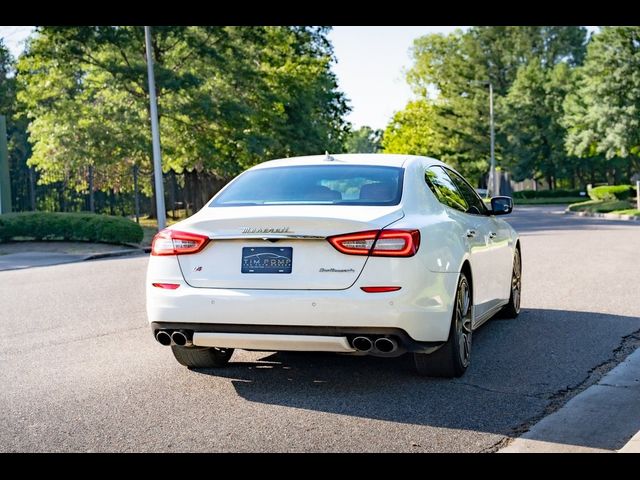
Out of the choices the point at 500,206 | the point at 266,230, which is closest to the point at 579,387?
the point at 266,230

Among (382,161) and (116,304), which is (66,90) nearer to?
(116,304)

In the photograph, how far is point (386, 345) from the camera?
6.11 meters

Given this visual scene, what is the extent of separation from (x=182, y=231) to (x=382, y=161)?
172cm

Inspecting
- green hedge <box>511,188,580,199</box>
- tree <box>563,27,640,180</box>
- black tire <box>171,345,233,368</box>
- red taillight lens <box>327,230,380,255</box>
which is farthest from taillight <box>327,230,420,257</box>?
green hedge <box>511,188,580,199</box>

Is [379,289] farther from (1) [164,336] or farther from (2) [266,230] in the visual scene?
(1) [164,336]

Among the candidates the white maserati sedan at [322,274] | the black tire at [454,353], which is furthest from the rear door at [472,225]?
the black tire at [454,353]

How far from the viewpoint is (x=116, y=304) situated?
11.6 meters

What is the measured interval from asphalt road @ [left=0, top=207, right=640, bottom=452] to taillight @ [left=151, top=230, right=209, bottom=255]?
969mm

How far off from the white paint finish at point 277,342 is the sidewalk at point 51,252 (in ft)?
46.3

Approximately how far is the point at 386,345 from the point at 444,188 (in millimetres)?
1921

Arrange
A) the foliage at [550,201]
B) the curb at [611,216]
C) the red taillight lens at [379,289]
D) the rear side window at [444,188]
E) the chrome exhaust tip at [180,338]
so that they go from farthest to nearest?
the foliage at [550,201] < the curb at [611,216] < the rear side window at [444,188] < the chrome exhaust tip at [180,338] < the red taillight lens at [379,289]

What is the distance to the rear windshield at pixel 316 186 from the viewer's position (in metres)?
6.72

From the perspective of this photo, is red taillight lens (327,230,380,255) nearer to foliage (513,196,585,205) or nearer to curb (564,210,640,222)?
curb (564,210,640,222)

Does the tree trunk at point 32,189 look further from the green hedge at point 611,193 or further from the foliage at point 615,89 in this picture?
the green hedge at point 611,193
